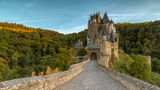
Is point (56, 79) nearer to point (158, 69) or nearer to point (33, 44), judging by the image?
point (158, 69)

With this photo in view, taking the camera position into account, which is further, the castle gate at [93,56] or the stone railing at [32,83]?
the castle gate at [93,56]

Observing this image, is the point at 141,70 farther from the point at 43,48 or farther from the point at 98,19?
the point at 43,48

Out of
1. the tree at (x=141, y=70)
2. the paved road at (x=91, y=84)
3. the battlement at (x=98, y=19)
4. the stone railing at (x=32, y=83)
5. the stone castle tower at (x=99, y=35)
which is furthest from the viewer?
the battlement at (x=98, y=19)

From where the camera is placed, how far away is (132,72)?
2547 centimetres

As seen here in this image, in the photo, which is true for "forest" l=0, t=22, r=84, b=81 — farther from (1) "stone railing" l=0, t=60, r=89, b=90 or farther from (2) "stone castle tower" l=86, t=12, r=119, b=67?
(1) "stone railing" l=0, t=60, r=89, b=90

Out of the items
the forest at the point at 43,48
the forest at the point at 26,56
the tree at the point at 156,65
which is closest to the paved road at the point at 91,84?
the forest at the point at 26,56

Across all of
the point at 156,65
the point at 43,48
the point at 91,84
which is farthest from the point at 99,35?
the point at 43,48

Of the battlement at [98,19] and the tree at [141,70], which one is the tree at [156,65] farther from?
the battlement at [98,19]

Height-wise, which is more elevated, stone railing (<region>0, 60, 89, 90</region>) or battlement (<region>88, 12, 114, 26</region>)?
battlement (<region>88, 12, 114, 26</region>)

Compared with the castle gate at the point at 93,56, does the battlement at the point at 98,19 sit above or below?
above

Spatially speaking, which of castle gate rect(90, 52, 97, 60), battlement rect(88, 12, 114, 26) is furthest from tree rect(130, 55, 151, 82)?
battlement rect(88, 12, 114, 26)

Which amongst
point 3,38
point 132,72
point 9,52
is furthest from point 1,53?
point 132,72

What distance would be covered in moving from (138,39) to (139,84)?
7440cm

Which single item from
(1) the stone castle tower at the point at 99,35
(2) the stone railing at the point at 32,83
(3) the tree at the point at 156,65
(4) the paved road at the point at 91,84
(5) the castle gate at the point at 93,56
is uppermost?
(1) the stone castle tower at the point at 99,35
